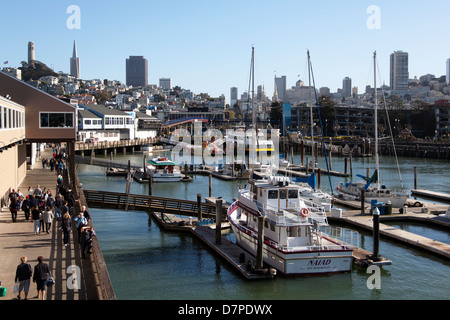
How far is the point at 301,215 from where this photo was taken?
21.8m

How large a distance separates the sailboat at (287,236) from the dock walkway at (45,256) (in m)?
8.10

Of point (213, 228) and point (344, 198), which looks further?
point (344, 198)

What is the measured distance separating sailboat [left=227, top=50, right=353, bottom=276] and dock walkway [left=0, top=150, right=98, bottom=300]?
810cm

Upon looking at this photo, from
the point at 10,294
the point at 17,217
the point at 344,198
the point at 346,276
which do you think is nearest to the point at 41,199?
the point at 17,217

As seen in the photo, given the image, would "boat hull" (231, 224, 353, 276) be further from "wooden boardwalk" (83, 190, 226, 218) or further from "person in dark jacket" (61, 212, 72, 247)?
"wooden boardwalk" (83, 190, 226, 218)

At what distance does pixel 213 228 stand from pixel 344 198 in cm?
1523

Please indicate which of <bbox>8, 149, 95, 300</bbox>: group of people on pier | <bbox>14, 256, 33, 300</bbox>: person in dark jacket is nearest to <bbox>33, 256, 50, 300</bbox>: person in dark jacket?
<bbox>8, 149, 95, 300</bbox>: group of people on pier

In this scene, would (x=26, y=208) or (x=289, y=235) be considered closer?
(x=26, y=208)

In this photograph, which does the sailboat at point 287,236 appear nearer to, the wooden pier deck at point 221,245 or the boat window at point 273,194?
the boat window at point 273,194

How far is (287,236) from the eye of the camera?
21.6 meters

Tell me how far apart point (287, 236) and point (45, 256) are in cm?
1036

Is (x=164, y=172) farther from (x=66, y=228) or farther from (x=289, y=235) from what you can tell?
(x=66, y=228)

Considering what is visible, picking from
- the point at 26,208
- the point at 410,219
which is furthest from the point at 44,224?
the point at 410,219
